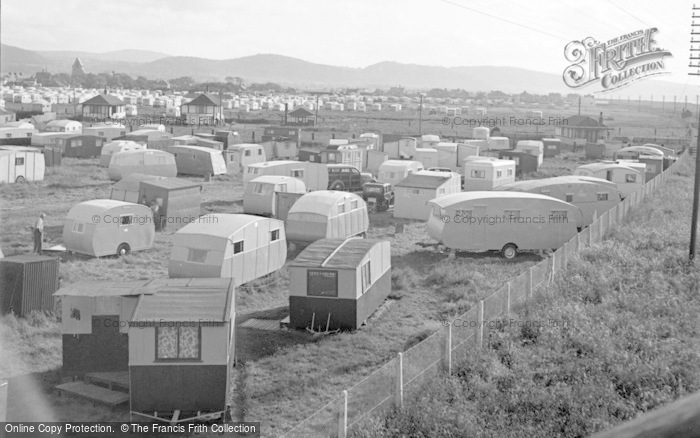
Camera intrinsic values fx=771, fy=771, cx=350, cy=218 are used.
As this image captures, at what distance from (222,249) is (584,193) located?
16.4m

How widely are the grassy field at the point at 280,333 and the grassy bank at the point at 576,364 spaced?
234 centimetres

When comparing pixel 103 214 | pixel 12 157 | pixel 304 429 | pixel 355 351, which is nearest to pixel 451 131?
pixel 12 157

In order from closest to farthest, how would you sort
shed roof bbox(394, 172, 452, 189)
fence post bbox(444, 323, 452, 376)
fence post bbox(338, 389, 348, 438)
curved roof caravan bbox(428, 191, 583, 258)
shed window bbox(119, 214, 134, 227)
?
fence post bbox(338, 389, 348, 438) → fence post bbox(444, 323, 452, 376) → shed window bbox(119, 214, 134, 227) → curved roof caravan bbox(428, 191, 583, 258) → shed roof bbox(394, 172, 452, 189)

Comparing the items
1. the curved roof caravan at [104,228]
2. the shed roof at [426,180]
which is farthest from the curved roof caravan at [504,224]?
the curved roof caravan at [104,228]

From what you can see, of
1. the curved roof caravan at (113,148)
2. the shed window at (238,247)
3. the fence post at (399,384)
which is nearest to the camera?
the fence post at (399,384)

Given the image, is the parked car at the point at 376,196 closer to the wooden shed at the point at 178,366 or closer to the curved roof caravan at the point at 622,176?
the curved roof caravan at the point at 622,176

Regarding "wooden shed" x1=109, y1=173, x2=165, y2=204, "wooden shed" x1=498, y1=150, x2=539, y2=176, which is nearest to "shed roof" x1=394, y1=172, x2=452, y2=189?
"wooden shed" x1=109, y1=173, x2=165, y2=204

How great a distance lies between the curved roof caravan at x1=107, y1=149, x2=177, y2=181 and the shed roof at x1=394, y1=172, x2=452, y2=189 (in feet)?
44.1

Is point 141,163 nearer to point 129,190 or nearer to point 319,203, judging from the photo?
point 129,190

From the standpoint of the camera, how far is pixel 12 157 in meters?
36.5

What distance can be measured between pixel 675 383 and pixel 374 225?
63.0 feet

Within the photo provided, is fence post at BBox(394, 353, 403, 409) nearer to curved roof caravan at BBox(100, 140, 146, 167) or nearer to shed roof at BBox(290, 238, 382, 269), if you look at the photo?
shed roof at BBox(290, 238, 382, 269)

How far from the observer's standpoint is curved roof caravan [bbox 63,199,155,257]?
2241cm

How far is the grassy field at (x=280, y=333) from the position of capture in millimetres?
12453
